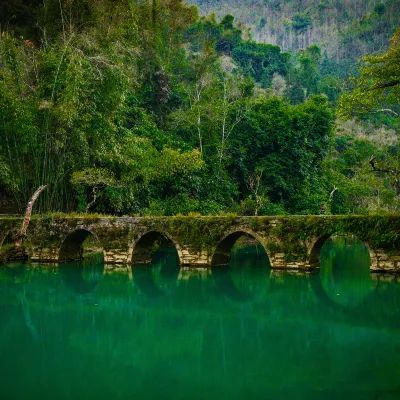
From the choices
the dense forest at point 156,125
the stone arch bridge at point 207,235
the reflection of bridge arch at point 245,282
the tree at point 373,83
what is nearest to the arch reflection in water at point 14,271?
the stone arch bridge at point 207,235

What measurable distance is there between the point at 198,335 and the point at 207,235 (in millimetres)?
8786

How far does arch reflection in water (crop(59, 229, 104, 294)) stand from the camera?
673 inches

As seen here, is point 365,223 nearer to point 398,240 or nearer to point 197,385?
point 398,240

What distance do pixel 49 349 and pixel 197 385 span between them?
3.33m

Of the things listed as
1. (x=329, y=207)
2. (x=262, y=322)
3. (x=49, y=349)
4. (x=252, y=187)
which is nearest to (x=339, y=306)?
(x=262, y=322)

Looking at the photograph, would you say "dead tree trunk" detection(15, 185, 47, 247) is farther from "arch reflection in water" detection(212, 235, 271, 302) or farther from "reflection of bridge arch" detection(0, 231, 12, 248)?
"arch reflection in water" detection(212, 235, 271, 302)

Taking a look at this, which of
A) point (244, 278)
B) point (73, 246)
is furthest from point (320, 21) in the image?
point (244, 278)

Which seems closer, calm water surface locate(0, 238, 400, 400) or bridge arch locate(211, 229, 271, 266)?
calm water surface locate(0, 238, 400, 400)

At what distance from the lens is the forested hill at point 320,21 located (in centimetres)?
8125

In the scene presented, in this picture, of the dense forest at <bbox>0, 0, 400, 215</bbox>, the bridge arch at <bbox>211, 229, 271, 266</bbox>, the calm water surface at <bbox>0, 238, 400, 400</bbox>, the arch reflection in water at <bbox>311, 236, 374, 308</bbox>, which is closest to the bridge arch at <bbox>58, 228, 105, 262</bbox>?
the dense forest at <bbox>0, 0, 400, 215</bbox>

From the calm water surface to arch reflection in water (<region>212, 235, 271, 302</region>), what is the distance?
0.06m

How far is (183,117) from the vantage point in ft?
98.6

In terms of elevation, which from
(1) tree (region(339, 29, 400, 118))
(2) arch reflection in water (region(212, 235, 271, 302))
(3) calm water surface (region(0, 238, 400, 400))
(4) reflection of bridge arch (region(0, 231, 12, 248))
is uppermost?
(1) tree (region(339, 29, 400, 118))

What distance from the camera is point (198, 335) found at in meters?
10.6
